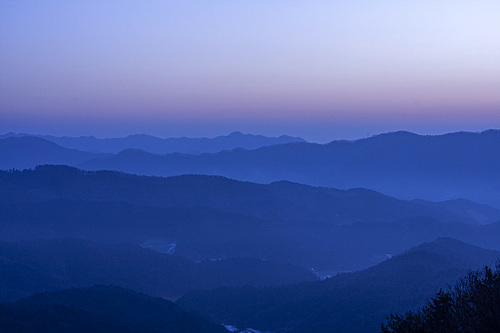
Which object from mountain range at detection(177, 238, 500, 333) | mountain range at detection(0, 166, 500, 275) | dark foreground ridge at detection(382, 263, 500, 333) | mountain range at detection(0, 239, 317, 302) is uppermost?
mountain range at detection(0, 166, 500, 275)

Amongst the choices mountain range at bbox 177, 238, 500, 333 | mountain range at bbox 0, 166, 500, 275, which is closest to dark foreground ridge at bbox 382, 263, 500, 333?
mountain range at bbox 177, 238, 500, 333

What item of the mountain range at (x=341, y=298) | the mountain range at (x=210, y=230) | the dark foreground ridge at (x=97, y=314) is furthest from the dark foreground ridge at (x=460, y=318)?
the mountain range at (x=210, y=230)

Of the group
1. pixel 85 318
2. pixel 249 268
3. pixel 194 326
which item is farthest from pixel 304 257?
pixel 85 318

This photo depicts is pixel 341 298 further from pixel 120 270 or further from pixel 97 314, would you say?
pixel 120 270

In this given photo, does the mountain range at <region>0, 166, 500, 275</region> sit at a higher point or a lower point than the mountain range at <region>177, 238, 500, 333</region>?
higher

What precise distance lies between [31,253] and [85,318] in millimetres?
65811

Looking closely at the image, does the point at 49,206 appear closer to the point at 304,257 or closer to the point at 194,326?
the point at 304,257

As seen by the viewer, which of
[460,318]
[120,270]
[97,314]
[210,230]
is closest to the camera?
[460,318]

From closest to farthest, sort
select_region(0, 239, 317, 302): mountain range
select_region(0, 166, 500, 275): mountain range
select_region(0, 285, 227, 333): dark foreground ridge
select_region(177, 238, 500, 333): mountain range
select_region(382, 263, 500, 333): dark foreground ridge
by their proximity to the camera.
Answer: select_region(382, 263, 500, 333): dark foreground ridge
select_region(0, 285, 227, 333): dark foreground ridge
select_region(177, 238, 500, 333): mountain range
select_region(0, 239, 317, 302): mountain range
select_region(0, 166, 500, 275): mountain range

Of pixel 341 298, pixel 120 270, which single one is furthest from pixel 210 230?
pixel 341 298

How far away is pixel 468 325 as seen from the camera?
80.8ft

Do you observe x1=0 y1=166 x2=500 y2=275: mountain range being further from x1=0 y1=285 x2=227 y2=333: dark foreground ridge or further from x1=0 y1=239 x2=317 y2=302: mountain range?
x1=0 y1=285 x2=227 y2=333: dark foreground ridge

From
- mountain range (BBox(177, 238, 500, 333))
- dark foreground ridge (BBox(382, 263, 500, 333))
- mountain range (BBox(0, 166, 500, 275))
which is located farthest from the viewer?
mountain range (BBox(0, 166, 500, 275))

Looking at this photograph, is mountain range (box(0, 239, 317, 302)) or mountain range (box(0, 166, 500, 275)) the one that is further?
mountain range (box(0, 166, 500, 275))
